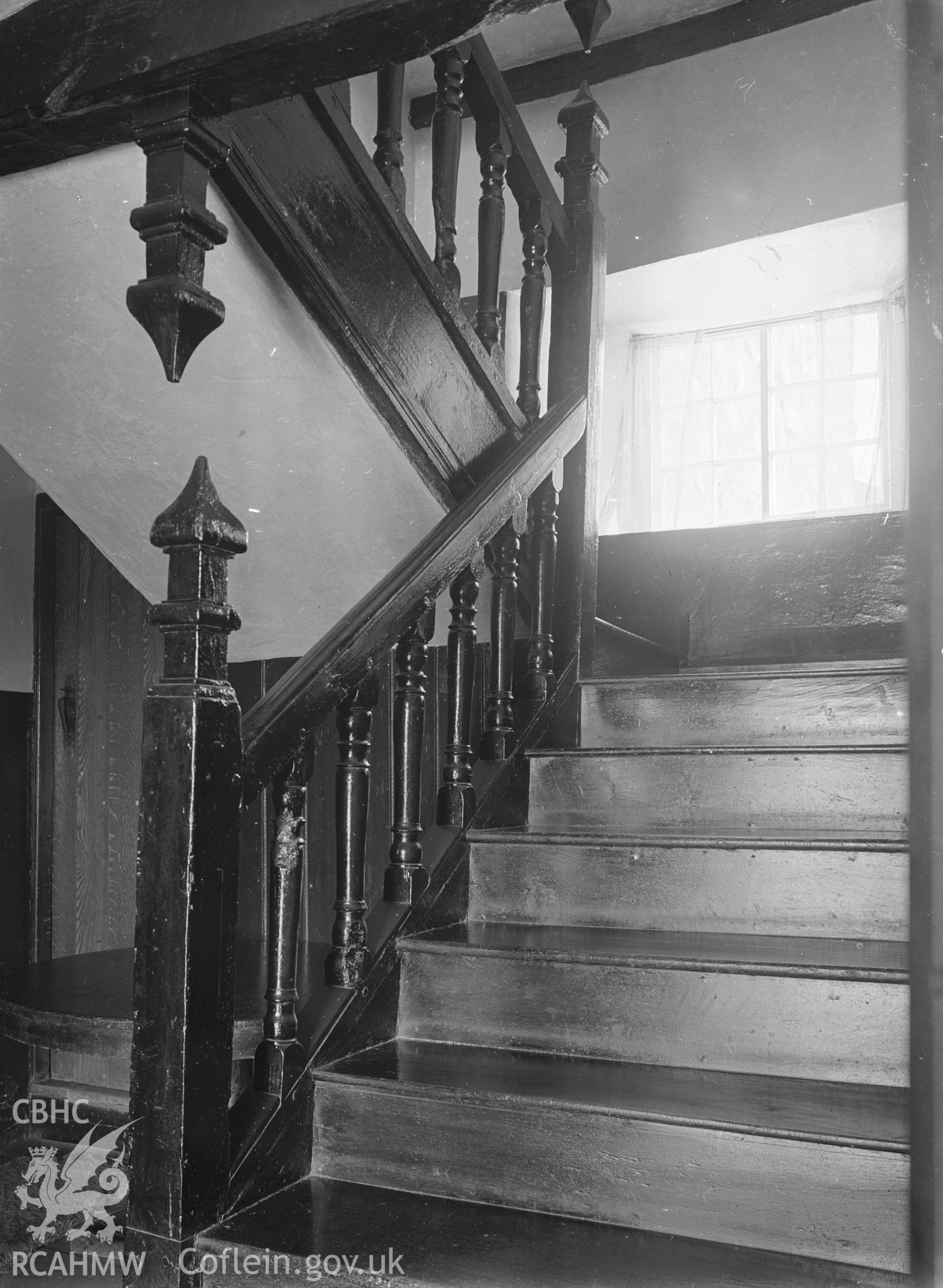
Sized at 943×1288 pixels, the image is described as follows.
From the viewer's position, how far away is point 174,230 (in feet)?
5.57

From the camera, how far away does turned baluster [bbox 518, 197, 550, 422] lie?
259 centimetres

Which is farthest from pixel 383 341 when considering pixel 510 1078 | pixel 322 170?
pixel 510 1078

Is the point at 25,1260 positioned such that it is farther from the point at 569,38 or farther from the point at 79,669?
the point at 569,38

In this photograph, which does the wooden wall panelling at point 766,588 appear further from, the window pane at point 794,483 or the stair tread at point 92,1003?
the window pane at point 794,483

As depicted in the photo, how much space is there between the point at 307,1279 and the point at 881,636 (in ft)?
7.08

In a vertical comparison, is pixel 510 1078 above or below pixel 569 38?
below

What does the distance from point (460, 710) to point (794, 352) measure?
3.55 metres

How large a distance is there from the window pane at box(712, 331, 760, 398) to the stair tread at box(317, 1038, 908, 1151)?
13.2ft

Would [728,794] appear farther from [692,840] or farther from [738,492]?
A: [738,492]

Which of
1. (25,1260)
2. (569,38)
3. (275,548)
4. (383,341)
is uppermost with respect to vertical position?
(569,38)

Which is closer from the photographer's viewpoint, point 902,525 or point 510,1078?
point 510,1078

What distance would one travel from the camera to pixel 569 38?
3775 mm

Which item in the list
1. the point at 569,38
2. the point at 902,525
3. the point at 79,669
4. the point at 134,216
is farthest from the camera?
the point at 569,38

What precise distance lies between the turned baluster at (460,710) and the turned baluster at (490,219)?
26.7 inches
